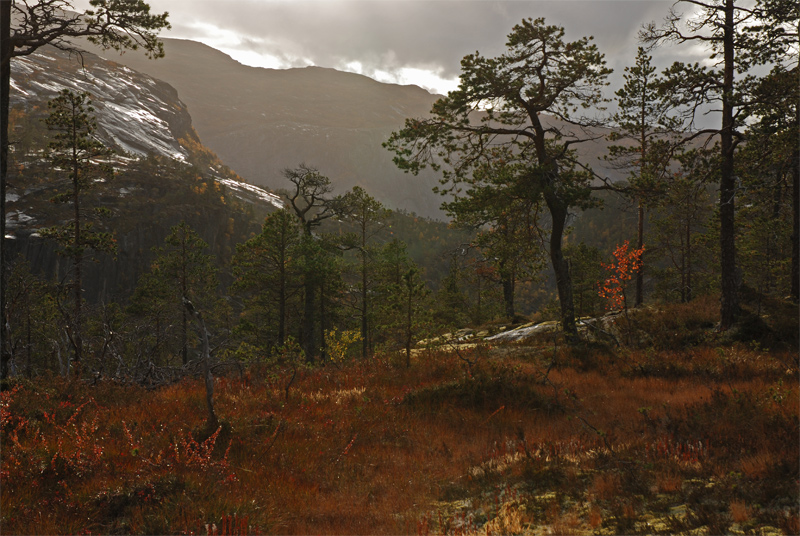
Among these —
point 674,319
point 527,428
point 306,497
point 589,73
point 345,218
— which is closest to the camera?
point 306,497

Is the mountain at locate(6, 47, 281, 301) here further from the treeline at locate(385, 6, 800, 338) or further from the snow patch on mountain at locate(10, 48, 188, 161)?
the treeline at locate(385, 6, 800, 338)

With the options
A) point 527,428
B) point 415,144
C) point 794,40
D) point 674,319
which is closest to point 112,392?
point 527,428

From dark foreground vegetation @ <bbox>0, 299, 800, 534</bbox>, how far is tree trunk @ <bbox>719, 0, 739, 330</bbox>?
149 inches

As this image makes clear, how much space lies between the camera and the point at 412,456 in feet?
20.5

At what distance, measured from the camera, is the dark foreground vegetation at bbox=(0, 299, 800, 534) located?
13.2 feet

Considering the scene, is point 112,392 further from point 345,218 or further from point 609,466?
point 345,218

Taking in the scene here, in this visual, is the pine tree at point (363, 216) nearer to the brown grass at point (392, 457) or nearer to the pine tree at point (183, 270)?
the pine tree at point (183, 270)

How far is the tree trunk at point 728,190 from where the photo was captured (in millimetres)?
12516

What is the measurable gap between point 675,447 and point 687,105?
1127 centimetres

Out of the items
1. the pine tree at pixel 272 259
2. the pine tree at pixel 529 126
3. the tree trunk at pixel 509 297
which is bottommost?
the tree trunk at pixel 509 297

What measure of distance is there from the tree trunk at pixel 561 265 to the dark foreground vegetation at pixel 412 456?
14.5 feet

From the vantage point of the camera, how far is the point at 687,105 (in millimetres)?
12672

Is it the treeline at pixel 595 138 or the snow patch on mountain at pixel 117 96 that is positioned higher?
the snow patch on mountain at pixel 117 96

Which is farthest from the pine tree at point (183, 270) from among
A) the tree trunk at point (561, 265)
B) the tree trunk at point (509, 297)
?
the tree trunk at point (561, 265)
